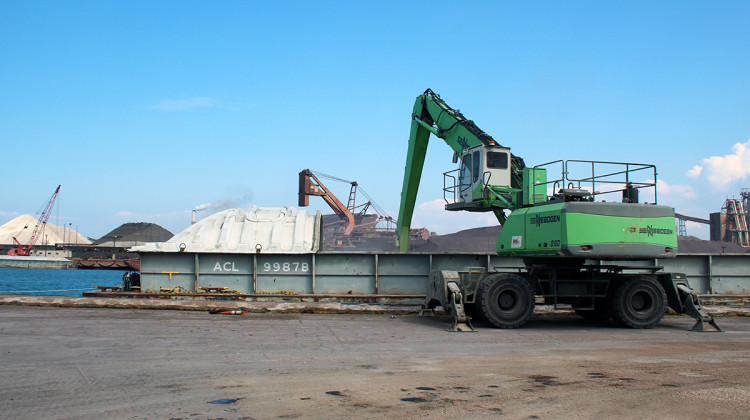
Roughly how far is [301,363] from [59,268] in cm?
9532

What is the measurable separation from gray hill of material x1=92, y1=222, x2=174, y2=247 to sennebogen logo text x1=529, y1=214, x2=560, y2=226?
112941 millimetres

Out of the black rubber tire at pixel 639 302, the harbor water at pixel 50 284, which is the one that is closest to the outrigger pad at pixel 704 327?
the black rubber tire at pixel 639 302

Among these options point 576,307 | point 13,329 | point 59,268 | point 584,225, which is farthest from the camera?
point 59,268

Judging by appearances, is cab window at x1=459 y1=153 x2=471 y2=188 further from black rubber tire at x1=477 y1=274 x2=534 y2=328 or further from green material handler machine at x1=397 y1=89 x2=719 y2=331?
black rubber tire at x1=477 y1=274 x2=534 y2=328

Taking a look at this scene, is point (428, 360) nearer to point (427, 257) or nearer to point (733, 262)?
point (427, 257)

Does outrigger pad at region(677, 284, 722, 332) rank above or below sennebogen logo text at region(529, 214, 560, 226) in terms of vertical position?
below

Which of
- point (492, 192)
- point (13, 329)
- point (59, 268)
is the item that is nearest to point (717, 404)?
point (492, 192)

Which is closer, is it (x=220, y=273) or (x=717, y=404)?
(x=717, y=404)

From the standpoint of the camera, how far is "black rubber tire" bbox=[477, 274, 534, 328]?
1238cm

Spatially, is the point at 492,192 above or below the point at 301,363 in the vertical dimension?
above

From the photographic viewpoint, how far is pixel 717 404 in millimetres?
6078

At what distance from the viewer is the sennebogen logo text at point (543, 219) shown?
39.7ft

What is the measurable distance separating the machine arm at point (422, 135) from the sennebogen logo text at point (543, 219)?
617 centimetres

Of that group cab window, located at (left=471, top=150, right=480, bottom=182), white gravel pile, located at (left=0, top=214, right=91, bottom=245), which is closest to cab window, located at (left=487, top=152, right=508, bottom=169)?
cab window, located at (left=471, top=150, right=480, bottom=182)
